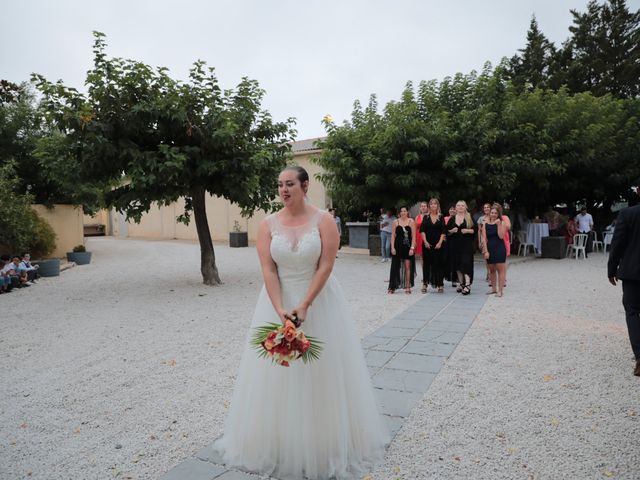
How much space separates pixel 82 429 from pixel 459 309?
6539mm

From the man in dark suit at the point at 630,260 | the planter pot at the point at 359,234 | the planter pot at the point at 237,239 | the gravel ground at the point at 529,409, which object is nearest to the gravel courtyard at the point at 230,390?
the gravel ground at the point at 529,409

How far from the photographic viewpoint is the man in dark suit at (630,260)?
5.00 m

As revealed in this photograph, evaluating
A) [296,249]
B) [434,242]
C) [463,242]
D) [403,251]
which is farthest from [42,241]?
[296,249]

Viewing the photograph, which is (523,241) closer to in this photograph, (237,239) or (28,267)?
(237,239)

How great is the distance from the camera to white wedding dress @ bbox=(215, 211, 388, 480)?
321 centimetres

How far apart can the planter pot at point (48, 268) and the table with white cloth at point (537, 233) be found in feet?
54.5

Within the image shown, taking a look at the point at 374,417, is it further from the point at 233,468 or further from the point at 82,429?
the point at 82,429

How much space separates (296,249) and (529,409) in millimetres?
2662

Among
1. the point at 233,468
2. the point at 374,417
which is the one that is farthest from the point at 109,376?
the point at 374,417

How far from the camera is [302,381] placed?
3.24 metres

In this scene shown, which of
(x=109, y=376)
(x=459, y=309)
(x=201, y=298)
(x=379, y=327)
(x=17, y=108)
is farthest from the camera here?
(x=17, y=108)

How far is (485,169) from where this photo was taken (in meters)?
16.4

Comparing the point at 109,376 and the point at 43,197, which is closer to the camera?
the point at 109,376

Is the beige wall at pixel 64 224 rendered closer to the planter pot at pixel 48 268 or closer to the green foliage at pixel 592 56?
the planter pot at pixel 48 268
